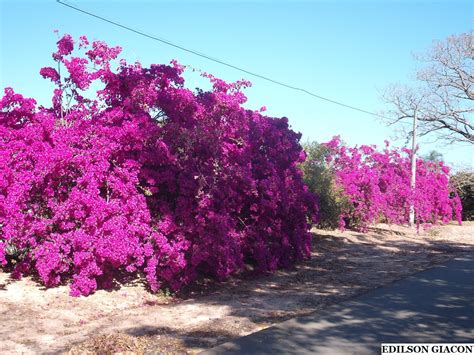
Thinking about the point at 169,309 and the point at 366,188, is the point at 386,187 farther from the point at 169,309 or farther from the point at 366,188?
the point at 169,309

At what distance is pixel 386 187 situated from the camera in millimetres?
18516

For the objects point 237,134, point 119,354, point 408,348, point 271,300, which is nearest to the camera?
point 119,354

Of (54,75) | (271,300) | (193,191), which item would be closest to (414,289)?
(271,300)

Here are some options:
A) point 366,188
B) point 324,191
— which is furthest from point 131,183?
point 366,188

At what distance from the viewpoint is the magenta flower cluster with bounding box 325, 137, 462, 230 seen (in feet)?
54.7

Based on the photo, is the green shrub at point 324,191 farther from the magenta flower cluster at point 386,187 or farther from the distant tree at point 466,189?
the distant tree at point 466,189

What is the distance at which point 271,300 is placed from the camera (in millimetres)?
7156

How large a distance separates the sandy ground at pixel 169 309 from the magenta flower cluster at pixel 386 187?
6.00m

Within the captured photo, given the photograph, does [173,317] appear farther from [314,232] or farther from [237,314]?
[314,232]

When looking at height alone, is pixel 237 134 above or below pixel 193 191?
above

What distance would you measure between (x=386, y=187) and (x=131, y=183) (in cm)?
1377

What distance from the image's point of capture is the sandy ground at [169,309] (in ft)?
16.1

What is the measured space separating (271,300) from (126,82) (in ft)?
15.3

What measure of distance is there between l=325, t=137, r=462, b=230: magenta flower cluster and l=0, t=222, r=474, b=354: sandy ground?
236 inches
